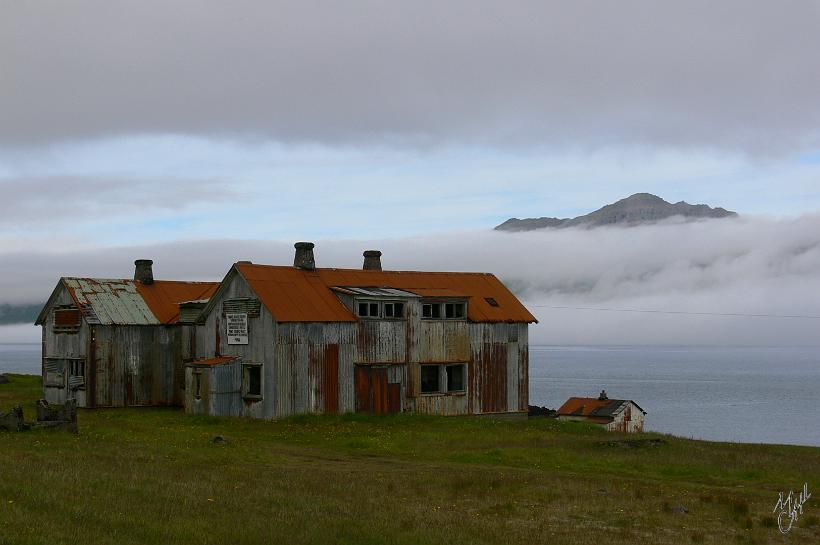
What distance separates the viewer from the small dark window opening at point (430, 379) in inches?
1966

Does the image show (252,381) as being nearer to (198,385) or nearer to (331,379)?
(198,385)

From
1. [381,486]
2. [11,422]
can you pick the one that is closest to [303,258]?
[11,422]

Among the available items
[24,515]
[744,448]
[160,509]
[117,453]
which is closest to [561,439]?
[744,448]

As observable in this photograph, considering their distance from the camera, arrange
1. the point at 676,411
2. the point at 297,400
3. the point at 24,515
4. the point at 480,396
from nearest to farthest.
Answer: the point at 24,515, the point at 297,400, the point at 480,396, the point at 676,411

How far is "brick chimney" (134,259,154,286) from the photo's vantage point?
2335 inches

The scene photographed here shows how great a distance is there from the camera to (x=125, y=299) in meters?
56.0

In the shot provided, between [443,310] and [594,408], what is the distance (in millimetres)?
24295

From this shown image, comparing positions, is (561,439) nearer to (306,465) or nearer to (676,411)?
(306,465)

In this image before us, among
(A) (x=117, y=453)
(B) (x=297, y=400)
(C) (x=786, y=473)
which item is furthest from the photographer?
(B) (x=297, y=400)

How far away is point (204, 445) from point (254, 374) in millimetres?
12745

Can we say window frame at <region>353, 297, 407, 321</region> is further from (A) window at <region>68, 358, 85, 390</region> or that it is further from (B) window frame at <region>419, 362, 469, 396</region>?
(A) window at <region>68, 358, 85, 390</region>

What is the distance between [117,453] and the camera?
Answer: 29578mm

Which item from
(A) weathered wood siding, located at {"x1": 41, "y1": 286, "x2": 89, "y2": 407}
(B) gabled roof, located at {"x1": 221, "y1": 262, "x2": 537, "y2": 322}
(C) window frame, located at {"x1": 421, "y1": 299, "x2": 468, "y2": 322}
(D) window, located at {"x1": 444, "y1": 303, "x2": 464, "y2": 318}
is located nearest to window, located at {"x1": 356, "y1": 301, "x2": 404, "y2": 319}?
(B) gabled roof, located at {"x1": 221, "y1": 262, "x2": 537, "y2": 322}

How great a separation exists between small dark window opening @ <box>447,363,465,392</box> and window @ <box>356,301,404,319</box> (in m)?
4.29
